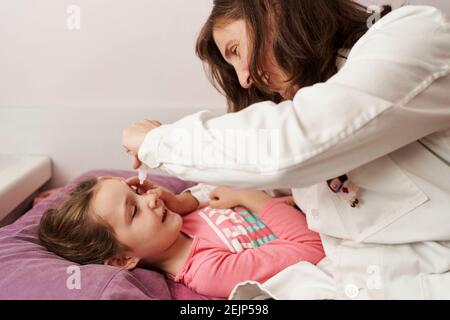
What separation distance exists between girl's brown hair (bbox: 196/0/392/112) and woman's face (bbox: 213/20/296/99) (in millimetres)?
11

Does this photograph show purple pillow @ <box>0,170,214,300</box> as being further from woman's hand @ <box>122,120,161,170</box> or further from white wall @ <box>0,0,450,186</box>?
white wall @ <box>0,0,450,186</box>

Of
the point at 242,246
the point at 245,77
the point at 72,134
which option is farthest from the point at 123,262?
the point at 72,134

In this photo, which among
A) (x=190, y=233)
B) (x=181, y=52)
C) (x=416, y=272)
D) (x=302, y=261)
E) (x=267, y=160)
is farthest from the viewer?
(x=181, y=52)

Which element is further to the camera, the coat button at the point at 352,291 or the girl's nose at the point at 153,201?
the girl's nose at the point at 153,201

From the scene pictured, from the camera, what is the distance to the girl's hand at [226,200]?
41.8 inches

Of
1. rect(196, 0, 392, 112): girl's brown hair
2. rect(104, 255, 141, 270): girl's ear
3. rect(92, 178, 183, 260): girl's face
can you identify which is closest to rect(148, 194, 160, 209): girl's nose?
rect(92, 178, 183, 260): girl's face

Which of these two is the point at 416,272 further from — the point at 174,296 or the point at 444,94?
the point at 174,296

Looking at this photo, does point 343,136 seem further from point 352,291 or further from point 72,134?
point 72,134

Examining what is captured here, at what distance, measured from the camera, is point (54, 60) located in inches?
55.1

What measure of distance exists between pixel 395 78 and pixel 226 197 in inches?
20.8

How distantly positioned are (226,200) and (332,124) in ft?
1.63

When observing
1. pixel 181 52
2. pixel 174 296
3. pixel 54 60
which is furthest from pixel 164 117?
pixel 174 296

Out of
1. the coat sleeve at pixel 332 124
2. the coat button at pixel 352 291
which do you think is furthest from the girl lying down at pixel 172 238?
the coat sleeve at pixel 332 124

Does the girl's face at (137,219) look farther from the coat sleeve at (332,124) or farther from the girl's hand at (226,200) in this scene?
the coat sleeve at (332,124)
